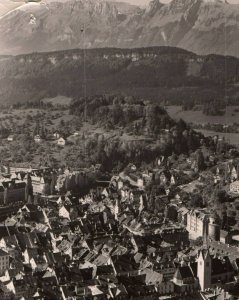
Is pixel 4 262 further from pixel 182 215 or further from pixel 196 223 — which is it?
pixel 182 215

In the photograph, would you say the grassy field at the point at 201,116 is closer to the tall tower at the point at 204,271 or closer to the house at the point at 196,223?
the house at the point at 196,223

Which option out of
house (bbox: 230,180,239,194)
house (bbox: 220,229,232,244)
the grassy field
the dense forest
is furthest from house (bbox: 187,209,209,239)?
the dense forest

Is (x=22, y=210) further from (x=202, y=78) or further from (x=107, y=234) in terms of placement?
(x=202, y=78)

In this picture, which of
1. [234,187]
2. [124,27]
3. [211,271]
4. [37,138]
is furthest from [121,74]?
[211,271]

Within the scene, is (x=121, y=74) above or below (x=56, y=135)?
above

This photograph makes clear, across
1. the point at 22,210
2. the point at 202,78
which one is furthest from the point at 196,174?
the point at 22,210
